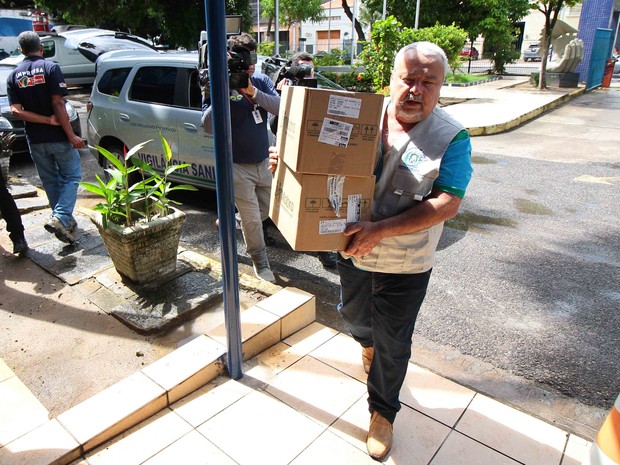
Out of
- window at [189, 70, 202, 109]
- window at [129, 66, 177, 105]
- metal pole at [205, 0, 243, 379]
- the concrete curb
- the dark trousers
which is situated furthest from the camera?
the concrete curb

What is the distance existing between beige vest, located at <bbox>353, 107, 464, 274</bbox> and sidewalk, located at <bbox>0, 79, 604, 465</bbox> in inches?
32.9

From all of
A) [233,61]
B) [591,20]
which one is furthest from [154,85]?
[591,20]

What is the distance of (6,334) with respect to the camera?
10.1 feet

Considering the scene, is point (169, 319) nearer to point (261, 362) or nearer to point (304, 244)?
point (261, 362)

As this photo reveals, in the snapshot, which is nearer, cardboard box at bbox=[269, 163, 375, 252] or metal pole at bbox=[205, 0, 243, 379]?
cardboard box at bbox=[269, 163, 375, 252]

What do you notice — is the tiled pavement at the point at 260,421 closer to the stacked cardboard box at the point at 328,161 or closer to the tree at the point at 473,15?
the stacked cardboard box at the point at 328,161

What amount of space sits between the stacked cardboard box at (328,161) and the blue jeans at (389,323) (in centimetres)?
30

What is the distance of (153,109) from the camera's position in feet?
17.1

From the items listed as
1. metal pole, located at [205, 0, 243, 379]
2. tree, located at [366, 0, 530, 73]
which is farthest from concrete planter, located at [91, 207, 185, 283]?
tree, located at [366, 0, 530, 73]

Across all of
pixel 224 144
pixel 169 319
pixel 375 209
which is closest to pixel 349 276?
pixel 375 209

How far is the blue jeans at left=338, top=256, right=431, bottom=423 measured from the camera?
6.72 feet

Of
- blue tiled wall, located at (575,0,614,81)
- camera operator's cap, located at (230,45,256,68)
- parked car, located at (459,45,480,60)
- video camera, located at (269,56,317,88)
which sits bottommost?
video camera, located at (269,56,317,88)

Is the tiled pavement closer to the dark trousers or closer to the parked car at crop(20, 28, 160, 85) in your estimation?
the dark trousers

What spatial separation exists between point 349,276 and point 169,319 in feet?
4.83
